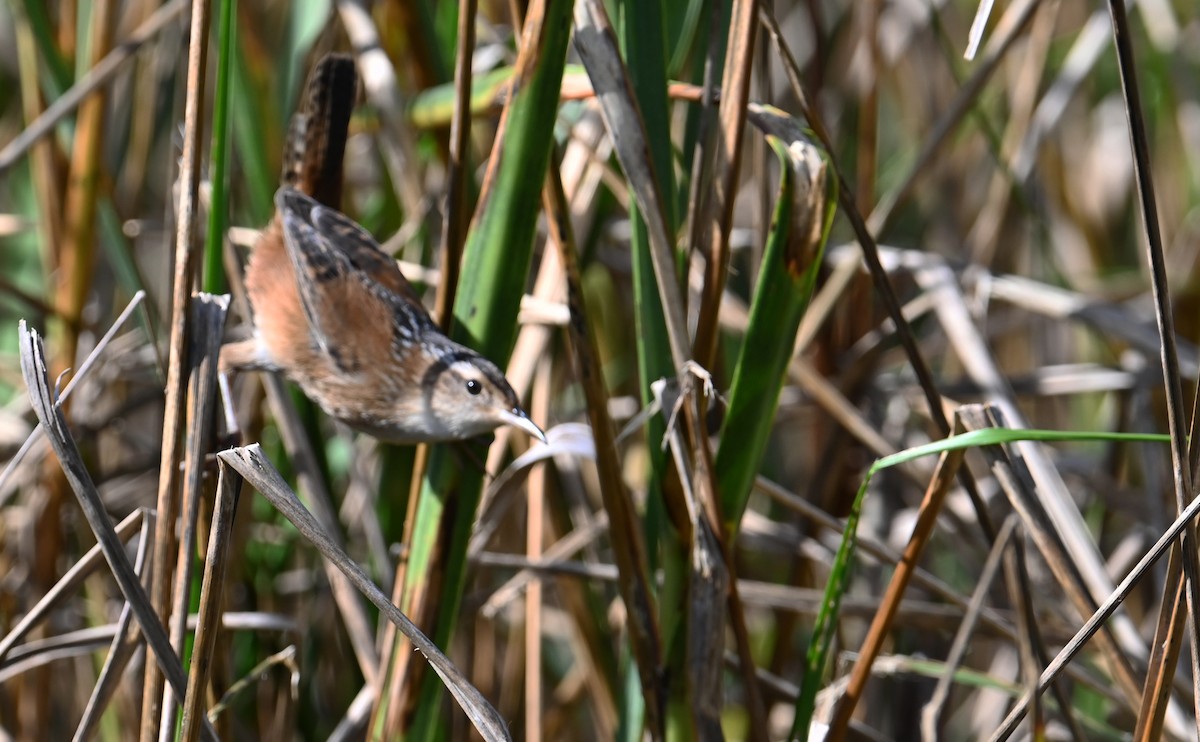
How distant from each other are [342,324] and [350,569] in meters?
0.81

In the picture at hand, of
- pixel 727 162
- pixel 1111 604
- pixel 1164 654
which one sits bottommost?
pixel 1164 654

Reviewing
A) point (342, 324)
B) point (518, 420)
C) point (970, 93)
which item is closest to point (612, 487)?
point (518, 420)

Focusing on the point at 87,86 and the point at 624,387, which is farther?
the point at 624,387

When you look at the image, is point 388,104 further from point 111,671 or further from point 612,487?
point 111,671

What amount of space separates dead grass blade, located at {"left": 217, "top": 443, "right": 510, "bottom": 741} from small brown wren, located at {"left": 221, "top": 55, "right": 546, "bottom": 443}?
0.52 m

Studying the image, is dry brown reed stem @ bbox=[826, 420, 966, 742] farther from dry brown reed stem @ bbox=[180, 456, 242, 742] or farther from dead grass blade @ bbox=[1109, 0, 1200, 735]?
dry brown reed stem @ bbox=[180, 456, 242, 742]

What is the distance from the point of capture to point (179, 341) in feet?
4.60

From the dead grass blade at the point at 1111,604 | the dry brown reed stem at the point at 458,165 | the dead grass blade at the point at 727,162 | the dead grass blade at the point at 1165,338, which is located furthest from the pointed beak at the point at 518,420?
the dead grass blade at the point at 1165,338

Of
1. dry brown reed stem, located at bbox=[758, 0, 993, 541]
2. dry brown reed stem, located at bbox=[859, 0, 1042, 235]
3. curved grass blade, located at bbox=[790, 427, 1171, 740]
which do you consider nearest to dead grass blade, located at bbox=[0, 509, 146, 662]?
curved grass blade, located at bbox=[790, 427, 1171, 740]

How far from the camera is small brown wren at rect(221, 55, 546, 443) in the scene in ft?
5.89

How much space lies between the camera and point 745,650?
1641mm

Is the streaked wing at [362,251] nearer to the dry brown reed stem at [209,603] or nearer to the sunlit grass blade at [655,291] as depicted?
the sunlit grass blade at [655,291]

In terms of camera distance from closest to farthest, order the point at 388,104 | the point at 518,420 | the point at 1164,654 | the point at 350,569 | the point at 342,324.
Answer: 1. the point at 350,569
2. the point at 1164,654
3. the point at 518,420
4. the point at 342,324
5. the point at 388,104

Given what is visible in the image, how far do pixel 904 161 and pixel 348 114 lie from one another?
6.12 feet
